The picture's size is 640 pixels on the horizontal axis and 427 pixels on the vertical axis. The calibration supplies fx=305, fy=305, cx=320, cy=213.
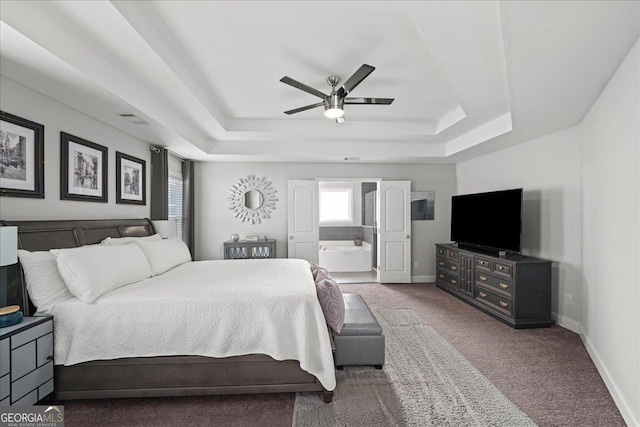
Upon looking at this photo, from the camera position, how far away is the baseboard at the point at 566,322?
334 centimetres

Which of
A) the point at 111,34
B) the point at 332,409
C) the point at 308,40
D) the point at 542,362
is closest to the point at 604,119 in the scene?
the point at 542,362

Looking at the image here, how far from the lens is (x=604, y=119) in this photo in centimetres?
250

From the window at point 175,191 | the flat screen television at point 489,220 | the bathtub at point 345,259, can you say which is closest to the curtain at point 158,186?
the window at point 175,191

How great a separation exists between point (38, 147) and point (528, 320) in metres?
5.01

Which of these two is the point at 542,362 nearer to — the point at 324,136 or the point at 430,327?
the point at 430,327

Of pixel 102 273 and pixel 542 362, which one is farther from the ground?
pixel 102 273

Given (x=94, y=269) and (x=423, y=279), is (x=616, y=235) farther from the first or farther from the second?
(x=94, y=269)

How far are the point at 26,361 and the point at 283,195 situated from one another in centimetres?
416

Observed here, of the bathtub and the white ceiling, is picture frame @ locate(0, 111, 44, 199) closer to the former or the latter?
the white ceiling

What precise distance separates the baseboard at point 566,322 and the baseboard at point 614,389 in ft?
1.37

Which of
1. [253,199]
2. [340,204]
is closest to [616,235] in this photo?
[253,199]

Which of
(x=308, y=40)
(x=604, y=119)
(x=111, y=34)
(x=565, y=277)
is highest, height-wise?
(x=308, y=40)

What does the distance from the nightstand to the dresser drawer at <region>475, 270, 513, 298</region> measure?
168 inches

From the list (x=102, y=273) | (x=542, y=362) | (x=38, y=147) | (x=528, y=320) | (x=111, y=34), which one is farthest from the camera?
(x=528, y=320)
